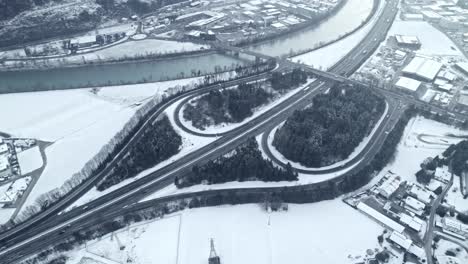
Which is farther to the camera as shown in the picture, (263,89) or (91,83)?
(91,83)

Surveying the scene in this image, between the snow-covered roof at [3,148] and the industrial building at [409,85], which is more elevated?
the industrial building at [409,85]

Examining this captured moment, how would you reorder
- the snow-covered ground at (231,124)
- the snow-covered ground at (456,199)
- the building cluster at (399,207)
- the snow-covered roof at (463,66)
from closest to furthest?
the building cluster at (399,207) → the snow-covered ground at (456,199) → the snow-covered ground at (231,124) → the snow-covered roof at (463,66)

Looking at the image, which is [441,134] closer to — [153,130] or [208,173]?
[208,173]

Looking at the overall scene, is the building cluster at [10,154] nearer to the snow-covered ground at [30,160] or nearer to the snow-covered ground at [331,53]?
the snow-covered ground at [30,160]

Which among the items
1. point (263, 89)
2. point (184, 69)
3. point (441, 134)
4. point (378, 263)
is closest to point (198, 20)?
point (184, 69)

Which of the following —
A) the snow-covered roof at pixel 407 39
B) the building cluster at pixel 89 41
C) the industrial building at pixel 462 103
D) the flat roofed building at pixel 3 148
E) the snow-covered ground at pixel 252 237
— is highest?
the building cluster at pixel 89 41

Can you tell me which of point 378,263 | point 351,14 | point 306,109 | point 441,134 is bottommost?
point 378,263

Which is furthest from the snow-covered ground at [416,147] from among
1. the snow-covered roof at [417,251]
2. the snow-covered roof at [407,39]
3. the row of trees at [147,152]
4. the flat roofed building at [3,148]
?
the flat roofed building at [3,148]
